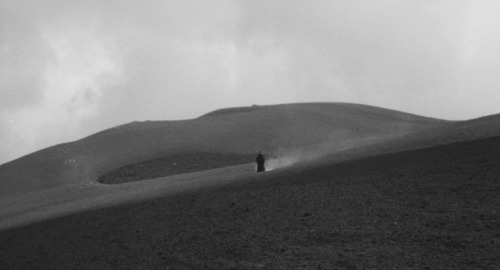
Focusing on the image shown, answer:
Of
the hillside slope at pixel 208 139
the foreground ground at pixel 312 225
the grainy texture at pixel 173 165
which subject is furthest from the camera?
the hillside slope at pixel 208 139

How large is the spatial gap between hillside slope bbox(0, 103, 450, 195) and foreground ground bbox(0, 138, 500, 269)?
54.7 ft

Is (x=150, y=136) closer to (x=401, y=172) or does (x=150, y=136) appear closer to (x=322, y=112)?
(x=322, y=112)

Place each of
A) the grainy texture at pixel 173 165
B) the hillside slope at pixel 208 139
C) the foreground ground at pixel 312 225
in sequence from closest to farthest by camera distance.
A: the foreground ground at pixel 312 225 → the grainy texture at pixel 173 165 → the hillside slope at pixel 208 139

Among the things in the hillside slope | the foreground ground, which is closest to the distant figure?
the foreground ground

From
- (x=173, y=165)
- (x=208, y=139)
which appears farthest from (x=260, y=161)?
(x=208, y=139)

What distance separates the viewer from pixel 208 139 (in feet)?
154

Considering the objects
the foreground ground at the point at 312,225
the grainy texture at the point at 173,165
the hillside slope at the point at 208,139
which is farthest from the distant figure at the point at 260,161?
the grainy texture at the point at 173,165

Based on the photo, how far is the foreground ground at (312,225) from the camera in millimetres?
12336

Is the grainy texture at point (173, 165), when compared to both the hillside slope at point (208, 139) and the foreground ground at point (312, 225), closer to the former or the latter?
the hillside slope at point (208, 139)

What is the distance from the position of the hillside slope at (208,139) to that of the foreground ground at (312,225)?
1668 centimetres

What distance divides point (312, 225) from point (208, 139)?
1285 inches

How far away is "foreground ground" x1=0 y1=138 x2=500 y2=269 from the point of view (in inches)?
486

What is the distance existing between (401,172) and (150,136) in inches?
1351

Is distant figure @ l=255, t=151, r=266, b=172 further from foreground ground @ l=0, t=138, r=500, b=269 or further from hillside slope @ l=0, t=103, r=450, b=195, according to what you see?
hillside slope @ l=0, t=103, r=450, b=195
